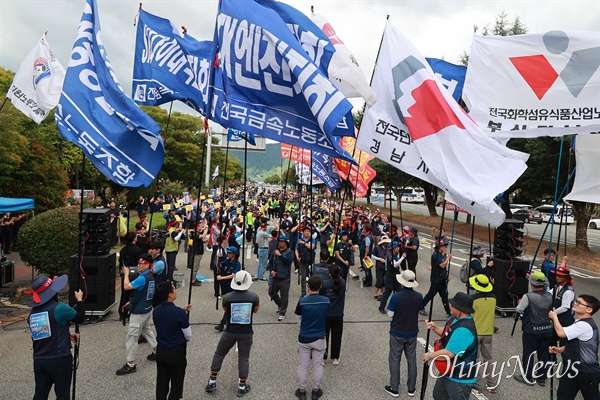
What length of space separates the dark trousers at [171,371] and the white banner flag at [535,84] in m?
5.10

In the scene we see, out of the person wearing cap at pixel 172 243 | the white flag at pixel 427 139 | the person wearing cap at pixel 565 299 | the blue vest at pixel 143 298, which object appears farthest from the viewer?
the person wearing cap at pixel 172 243

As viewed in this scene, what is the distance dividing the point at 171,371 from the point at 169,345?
0.33 m

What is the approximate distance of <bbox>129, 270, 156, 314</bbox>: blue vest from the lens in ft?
19.5

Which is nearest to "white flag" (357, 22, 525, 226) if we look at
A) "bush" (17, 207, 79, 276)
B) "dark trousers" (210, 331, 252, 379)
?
"dark trousers" (210, 331, 252, 379)

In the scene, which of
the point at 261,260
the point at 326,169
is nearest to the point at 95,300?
the point at 261,260

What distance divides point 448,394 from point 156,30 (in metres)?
7.10

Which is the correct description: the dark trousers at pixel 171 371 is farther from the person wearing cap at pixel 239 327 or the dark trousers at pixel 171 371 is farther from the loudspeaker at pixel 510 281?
the loudspeaker at pixel 510 281

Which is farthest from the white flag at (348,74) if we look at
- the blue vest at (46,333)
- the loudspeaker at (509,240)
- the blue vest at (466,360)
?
the loudspeaker at (509,240)

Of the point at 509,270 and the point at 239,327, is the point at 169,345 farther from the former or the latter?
the point at 509,270

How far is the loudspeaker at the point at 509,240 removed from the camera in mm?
9258

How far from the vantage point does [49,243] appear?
374 inches

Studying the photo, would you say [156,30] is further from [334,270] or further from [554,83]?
[554,83]

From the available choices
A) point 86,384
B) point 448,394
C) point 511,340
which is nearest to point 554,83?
point 448,394

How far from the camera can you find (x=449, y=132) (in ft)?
16.0
